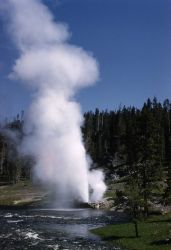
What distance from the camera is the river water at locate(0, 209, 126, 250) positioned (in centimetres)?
5322

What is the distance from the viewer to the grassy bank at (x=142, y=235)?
51281 mm

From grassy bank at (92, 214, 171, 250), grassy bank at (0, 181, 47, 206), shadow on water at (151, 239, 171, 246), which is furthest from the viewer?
grassy bank at (0, 181, 47, 206)

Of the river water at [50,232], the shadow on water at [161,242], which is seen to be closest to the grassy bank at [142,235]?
the shadow on water at [161,242]

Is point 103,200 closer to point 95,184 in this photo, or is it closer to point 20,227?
point 95,184

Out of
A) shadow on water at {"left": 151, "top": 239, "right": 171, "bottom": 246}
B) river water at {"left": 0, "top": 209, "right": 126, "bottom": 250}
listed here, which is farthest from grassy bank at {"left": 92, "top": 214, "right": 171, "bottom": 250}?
river water at {"left": 0, "top": 209, "right": 126, "bottom": 250}

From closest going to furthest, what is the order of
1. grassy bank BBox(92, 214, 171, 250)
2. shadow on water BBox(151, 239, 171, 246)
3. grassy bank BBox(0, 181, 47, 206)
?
shadow on water BBox(151, 239, 171, 246) → grassy bank BBox(92, 214, 171, 250) → grassy bank BBox(0, 181, 47, 206)

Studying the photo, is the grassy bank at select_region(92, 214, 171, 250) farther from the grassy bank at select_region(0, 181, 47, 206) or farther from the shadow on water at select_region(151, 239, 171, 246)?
the grassy bank at select_region(0, 181, 47, 206)

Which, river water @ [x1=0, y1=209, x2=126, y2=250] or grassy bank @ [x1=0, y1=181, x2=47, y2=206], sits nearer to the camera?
river water @ [x1=0, y1=209, x2=126, y2=250]

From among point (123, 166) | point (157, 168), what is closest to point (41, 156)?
A: point (123, 166)

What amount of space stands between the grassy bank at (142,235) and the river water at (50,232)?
178cm

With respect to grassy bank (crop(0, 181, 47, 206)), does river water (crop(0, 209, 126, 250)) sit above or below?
below

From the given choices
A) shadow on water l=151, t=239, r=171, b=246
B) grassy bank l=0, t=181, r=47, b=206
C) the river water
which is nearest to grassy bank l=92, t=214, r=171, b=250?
shadow on water l=151, t=239, r=171, b=246

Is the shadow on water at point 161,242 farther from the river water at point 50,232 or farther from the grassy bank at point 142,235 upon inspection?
the river water at point 50,232

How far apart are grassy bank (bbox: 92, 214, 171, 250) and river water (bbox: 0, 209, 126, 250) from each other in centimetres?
178
